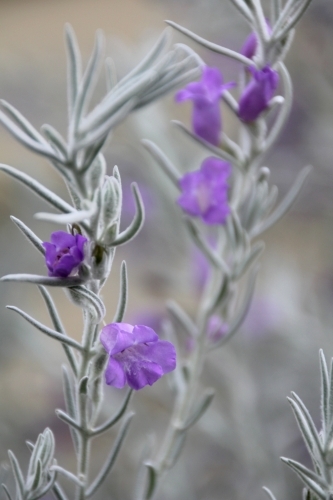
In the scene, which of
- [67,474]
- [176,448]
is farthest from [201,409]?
[67,474]

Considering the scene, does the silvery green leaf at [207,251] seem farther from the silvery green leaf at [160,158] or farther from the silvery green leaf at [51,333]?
the silvery green leaf at [51,333]

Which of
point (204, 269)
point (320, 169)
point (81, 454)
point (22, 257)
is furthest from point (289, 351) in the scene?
point (81, 454)

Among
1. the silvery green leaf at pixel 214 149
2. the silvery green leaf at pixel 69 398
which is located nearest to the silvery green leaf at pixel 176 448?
the silvery green leaf at pixel 69 398

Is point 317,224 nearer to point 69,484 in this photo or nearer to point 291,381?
point 291,381

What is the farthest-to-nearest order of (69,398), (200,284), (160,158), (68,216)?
(200,284), (160,158), (69,398), (68,216)

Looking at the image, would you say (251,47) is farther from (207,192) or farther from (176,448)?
(176,448)

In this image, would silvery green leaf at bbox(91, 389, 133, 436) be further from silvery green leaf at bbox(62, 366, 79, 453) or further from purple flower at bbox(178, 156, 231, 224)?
purple flower at bbox(178, 156, 231, 224)
